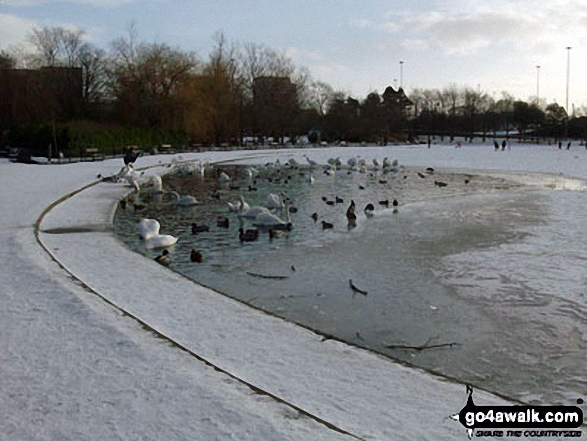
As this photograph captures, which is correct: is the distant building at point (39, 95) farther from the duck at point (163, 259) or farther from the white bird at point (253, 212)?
Result: the duck at point (163, 259)

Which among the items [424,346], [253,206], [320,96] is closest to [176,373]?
[424,346]

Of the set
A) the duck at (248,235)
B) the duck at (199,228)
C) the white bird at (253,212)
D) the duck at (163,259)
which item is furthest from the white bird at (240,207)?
the duck at (163,259)

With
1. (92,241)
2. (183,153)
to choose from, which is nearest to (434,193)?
(92,241)

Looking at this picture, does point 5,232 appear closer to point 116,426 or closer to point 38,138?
point 116,426

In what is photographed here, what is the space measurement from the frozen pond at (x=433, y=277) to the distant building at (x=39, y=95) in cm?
4329

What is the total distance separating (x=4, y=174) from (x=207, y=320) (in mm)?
26899

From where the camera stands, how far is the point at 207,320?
8156mm

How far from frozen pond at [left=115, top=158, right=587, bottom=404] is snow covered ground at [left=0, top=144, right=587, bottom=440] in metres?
0.73

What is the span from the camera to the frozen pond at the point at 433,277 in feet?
23.8

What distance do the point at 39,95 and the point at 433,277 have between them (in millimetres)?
56889

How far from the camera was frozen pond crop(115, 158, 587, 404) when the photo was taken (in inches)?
285

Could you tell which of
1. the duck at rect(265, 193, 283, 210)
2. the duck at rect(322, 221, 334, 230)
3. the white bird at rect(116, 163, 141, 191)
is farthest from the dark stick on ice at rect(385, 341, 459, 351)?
the white bird at rect(116, 163, 141, 191)

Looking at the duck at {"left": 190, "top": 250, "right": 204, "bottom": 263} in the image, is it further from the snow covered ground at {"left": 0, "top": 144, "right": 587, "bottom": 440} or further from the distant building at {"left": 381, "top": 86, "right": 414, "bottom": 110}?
the distant building at {"left": 381, "top": 86, "right": 414, "bottom": 110}

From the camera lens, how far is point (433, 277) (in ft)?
35.6
